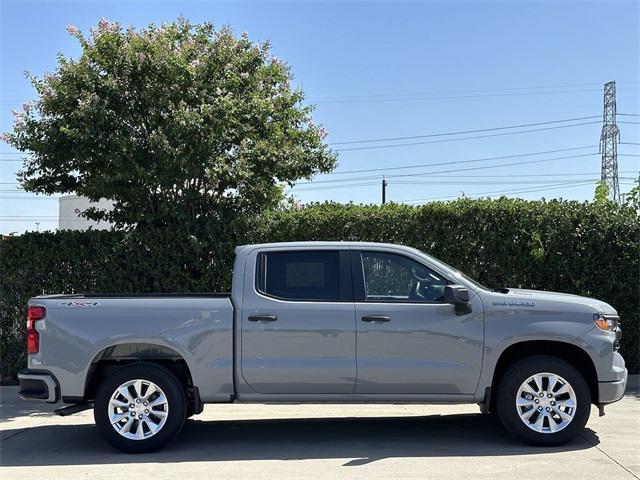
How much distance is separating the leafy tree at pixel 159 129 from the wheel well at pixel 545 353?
5.33m

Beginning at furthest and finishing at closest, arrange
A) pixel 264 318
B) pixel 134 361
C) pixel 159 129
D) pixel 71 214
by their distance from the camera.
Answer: pixel 71 214 < pixel 159 129 < pixel 134 361 < pixel 264 318

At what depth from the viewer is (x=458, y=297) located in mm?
6699

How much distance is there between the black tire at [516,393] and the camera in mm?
6738

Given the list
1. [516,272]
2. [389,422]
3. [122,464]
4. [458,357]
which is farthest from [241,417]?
[516,272]

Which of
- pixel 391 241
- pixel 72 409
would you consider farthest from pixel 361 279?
pixel 391 241

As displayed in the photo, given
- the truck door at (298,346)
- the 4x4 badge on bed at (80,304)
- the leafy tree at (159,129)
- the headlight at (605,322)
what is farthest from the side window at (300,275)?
the leafy tree at (159,129)

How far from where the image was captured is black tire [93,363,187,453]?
676 centimetres

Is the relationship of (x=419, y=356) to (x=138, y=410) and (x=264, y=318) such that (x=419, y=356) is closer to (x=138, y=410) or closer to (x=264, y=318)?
(x=264, y=318)

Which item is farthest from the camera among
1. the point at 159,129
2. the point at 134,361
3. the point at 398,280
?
the point at 159,129

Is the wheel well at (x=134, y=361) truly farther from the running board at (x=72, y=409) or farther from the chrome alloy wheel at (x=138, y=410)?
the chrome alloy wheel at (x=138, y=410)

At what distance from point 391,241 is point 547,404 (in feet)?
15.1

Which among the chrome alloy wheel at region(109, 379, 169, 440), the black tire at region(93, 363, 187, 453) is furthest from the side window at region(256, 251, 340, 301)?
the chrome alloy wheel at region(109, 379, 169, 440)

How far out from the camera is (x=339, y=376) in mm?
6766

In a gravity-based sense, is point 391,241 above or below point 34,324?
above
